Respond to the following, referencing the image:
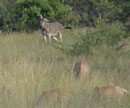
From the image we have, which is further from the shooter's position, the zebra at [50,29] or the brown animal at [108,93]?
the zebra at [50,29]

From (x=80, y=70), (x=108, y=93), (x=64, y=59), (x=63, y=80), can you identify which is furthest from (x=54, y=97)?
(x=64, y=59)

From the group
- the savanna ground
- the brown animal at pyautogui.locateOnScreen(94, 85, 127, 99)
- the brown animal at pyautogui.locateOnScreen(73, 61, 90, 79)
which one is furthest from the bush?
the brown animal at pyautogui.locateOnScreen(94, 85, 127, 99)

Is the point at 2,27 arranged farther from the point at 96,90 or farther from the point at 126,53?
the point at 96,90

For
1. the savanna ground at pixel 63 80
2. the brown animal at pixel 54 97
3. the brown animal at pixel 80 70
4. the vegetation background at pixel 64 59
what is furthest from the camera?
the brown animal at pixel 80 70

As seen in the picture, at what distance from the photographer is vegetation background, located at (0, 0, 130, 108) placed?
559cm

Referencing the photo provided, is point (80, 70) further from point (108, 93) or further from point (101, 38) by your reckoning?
point (101, 38)

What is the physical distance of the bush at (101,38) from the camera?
10711 millimetres

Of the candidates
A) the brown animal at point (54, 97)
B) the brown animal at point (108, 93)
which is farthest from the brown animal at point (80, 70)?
the brown animal at point (54, 97)

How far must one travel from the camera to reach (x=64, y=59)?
980 cm

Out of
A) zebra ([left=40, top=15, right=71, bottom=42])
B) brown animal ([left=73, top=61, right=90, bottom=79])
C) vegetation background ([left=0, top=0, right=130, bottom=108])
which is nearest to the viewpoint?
vegetation background ([left=0, top=0, right=130, bottom=108])

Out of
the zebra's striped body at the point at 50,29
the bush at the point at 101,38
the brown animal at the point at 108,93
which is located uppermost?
the brown animal at the point at 108,93

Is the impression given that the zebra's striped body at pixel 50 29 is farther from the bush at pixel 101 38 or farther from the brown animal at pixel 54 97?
the brown animal at pixel 54 97

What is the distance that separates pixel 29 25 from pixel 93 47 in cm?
925

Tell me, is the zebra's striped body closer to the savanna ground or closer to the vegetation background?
the vegetation background
